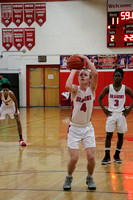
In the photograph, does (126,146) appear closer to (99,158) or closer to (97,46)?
(99,158)

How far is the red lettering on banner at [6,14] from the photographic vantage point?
18.5 meters

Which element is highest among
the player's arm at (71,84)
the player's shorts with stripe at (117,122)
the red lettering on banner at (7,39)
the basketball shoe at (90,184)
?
the red lettering on banner at (7,39)

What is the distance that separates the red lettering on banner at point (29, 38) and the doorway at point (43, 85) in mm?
1359

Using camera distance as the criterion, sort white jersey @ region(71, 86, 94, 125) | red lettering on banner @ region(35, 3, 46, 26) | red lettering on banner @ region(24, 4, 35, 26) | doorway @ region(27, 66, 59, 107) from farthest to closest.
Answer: doorway @ region(27, 66, 59, 107)
red lettering on banner @ region(24, 4, 35, 26)
red lettering on banner @ region(35, 3, 46, 26)
white jersey @ region(71, 86, 94, 125)

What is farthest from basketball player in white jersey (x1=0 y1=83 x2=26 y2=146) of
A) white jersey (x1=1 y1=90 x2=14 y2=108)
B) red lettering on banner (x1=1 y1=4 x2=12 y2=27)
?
red lettering on banner (x1=1 y1=4 x2=12 y2=27)

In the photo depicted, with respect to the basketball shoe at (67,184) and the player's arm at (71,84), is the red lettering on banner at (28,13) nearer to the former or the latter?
the player's arm at (71,84)

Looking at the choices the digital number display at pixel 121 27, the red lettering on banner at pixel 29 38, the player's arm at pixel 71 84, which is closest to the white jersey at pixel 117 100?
the player's arm at pixel 71 84

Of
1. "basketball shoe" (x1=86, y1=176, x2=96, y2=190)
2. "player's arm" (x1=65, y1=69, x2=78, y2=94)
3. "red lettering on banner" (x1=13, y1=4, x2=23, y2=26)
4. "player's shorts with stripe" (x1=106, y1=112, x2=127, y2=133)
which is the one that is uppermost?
"red lettering on banner" (x1=13, y1=4, x2=23, y2=26)

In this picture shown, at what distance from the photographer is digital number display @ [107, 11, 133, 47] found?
648 inches

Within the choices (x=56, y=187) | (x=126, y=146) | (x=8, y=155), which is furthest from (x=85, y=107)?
(x=126, y=146)

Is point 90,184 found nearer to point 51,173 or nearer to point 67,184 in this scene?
point 67,184

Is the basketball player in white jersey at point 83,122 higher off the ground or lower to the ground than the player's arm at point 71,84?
lower

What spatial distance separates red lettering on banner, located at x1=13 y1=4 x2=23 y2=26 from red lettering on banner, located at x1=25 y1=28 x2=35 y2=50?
710 mm

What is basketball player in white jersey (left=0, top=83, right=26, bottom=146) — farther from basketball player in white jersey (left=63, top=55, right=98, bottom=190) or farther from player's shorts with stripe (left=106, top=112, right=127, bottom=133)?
basketball player in white jersey (left=63, top=55, right=98, bottom=190)
